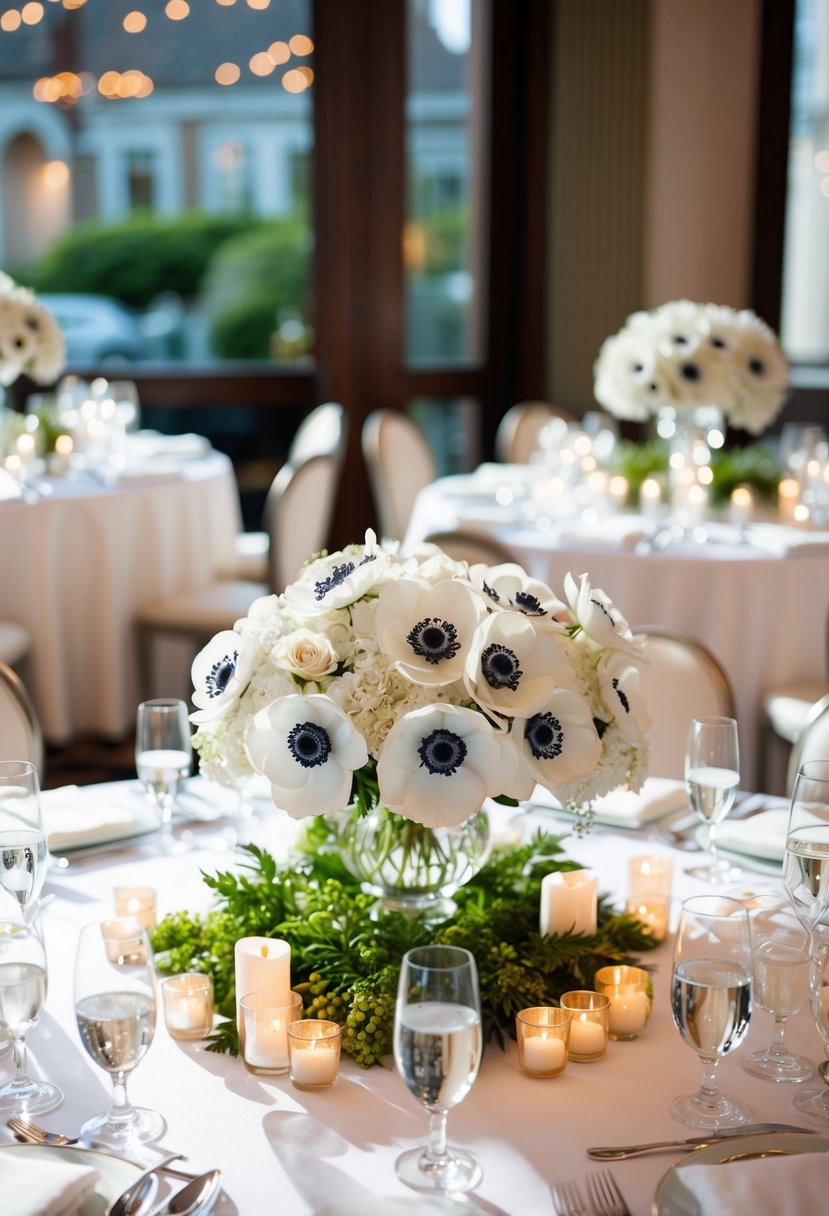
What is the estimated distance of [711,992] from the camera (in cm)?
127

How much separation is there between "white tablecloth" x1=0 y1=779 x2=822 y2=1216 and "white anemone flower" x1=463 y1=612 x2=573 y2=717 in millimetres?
367

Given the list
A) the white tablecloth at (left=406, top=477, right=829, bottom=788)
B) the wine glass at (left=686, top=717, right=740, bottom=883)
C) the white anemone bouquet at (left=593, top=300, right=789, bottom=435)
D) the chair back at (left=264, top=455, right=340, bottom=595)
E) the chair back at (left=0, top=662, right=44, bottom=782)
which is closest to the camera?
the wine glass at (left=686, top=717, right=740, bottom=883)

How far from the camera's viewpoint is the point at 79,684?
4.75 metres

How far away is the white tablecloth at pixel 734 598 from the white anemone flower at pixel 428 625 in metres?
2.47

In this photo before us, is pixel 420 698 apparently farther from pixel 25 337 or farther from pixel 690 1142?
pixel 25 337

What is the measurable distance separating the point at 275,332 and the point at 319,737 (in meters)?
5.93

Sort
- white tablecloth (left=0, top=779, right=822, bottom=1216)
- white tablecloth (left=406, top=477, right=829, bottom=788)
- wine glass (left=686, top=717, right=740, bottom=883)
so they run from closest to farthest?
white tablecloth (left=0, top=779, right=822, bottom=1216), wine glass (left=686, top=717, right=740, bottom=883), white tablecloth (left=406, top=477, right=829, bottom=788)

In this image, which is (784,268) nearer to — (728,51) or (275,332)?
(728,51)

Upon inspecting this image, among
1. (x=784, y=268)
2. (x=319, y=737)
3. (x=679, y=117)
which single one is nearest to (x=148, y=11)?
(x=679, y=117)

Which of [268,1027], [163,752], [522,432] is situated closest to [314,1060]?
[268,1027]

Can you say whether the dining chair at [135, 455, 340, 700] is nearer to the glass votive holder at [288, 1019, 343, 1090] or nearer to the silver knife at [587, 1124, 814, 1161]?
the glass votive holder at [288, 1019, 343, 1090]

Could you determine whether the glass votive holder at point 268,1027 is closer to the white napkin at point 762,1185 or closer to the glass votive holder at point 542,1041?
the glass votive holder at point 542,1041

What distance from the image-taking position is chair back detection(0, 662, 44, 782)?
236 centimetres

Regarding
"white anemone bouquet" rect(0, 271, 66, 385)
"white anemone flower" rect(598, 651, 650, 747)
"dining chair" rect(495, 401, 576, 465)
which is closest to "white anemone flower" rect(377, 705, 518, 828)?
"white anemone flower" rect(598, 651, 650, 747)
